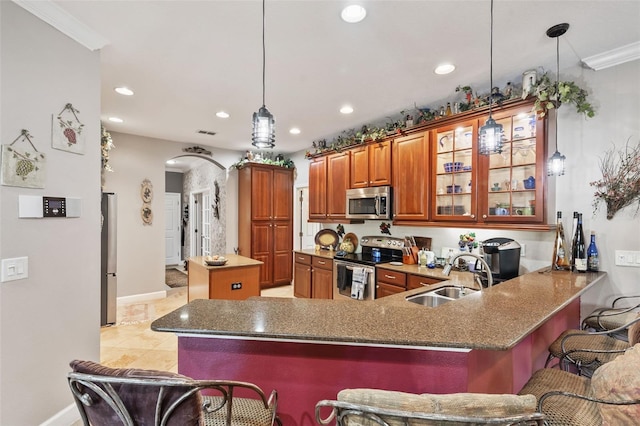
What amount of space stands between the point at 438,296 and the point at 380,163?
201cm

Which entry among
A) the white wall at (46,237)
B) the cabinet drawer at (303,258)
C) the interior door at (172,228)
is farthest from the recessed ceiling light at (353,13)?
the interior door at (172,228)

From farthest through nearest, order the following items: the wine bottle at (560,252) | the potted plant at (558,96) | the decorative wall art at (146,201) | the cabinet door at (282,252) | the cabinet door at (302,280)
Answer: the cabinet door at (282,252) < the decorative wall art at (146,201) < the cabinet door at (302,280) < the wine bottle at (560,252) < the potted plant at (558,96)

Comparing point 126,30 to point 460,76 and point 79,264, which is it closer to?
point 79,264

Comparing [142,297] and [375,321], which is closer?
[375,321]

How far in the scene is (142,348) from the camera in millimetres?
3275

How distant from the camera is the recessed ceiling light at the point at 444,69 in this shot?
8.56 feet

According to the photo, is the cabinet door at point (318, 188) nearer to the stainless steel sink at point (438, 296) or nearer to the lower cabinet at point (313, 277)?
the lower cabinet at point (313, 277)

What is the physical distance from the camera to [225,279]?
3.46 meters

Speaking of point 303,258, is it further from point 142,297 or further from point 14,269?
point 14,269

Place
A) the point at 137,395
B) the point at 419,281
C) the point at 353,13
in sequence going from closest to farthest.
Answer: the point at 137,395 → the point at 353,13 → the point at 419,281

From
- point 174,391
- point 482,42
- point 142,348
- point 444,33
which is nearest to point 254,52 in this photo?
point 444,33

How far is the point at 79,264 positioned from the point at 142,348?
155 cm

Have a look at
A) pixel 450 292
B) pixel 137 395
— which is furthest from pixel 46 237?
pixel 450 292

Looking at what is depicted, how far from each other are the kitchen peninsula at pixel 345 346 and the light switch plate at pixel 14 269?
1155 millimetres
